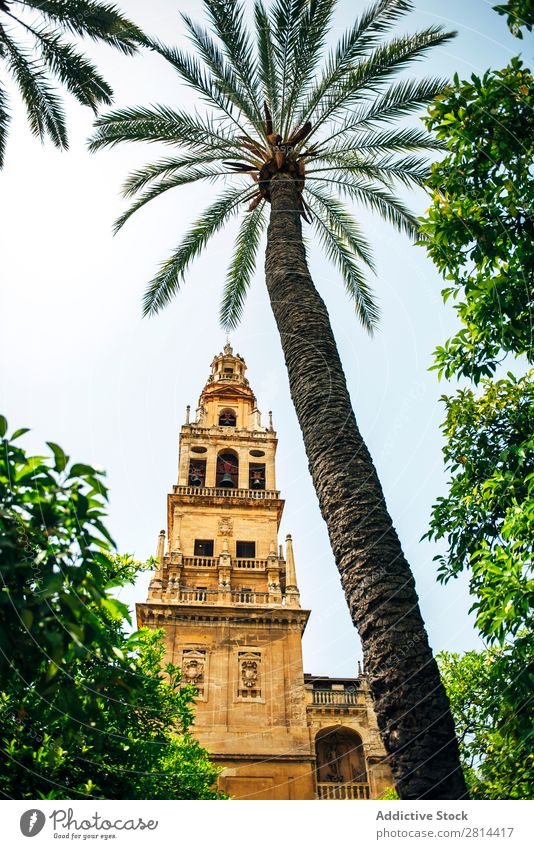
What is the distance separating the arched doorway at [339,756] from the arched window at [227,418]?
59.6 ft

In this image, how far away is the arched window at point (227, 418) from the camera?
131 feet

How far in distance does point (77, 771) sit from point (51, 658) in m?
5.82

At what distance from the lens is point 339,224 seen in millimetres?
14203

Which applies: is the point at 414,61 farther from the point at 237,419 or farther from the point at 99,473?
the point at 237,419

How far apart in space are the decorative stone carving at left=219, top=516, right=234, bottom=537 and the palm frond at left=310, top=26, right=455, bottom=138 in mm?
23417

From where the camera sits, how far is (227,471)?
120 feet

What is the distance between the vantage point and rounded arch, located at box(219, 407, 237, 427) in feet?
131

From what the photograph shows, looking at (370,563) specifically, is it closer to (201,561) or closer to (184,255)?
(184,255)

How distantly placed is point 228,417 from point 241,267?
25.9 metres

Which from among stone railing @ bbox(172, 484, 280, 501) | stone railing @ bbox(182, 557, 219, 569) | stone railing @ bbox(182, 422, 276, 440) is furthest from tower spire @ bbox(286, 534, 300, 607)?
stone railing @ bbox(182, 422, 276, 440)

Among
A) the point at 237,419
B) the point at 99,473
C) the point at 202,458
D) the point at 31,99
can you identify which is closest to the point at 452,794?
the point at 99,473

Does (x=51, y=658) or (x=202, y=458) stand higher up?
(x=202, y=458)

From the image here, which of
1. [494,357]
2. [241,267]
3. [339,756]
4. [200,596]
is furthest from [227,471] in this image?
[494,357]
